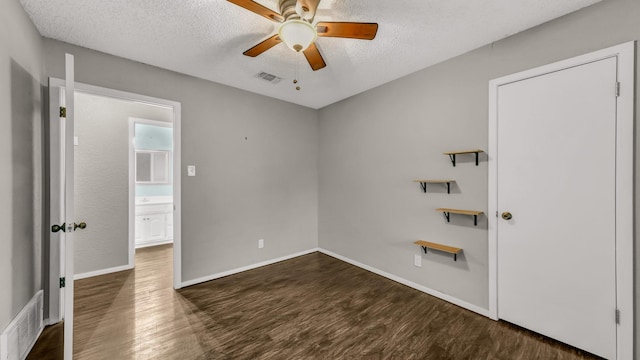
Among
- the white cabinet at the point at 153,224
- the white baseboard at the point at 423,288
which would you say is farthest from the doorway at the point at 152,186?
the white baseboard at the point at 423,288

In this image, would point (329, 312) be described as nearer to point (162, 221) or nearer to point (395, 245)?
point (395, 245)

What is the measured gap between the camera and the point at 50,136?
2.14m

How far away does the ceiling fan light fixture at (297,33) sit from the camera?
5.14 ft

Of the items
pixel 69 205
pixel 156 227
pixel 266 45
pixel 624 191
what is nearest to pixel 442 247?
pixel 624 191

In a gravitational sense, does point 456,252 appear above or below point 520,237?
below

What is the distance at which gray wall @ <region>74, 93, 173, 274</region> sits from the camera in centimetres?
323

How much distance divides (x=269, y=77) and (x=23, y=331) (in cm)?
307

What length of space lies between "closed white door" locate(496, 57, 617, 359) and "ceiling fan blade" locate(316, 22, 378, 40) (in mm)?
1423

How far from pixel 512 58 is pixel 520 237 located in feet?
5.16

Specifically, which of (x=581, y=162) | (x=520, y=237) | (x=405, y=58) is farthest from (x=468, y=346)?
(x=405, y=58)

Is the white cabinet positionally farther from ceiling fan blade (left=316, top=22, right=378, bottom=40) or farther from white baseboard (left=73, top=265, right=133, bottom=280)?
ceiling fan blade (left=316, top=22, right=378, bottom=40)

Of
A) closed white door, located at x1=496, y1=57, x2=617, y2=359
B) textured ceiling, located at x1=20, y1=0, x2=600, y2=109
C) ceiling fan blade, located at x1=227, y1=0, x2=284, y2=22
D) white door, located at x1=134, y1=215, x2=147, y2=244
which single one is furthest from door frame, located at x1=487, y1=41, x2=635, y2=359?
white door, located at x1=134, y1=215, x2=147, y2=244

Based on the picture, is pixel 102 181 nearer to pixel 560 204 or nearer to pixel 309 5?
pixel 309 5

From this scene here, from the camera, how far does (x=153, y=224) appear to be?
4684 mm
